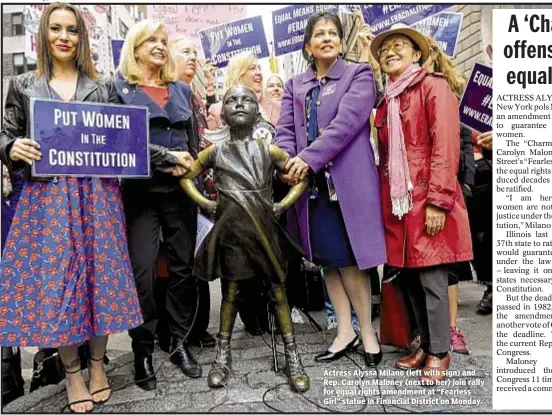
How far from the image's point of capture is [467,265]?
140 inches

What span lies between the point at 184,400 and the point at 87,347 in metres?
0.57

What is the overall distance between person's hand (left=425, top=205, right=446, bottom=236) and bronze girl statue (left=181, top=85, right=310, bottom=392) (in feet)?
2.10

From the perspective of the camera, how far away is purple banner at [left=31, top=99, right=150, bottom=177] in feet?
6.55

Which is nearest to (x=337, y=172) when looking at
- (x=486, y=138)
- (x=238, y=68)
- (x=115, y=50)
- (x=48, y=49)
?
(x=486, y=138)

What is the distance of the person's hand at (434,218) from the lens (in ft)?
7.47

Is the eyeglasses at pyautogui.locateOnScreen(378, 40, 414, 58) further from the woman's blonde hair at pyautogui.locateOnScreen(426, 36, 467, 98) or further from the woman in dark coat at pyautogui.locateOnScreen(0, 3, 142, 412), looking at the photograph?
the woman in dark coat at pyautogui.locateOnScreen(0, 3, 142, 412)

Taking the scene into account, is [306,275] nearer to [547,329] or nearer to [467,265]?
[467,265]

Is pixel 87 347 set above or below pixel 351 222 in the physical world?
below

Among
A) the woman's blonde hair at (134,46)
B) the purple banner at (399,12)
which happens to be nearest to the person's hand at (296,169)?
the woman's blonde hair at (134,46)

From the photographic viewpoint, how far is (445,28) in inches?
143

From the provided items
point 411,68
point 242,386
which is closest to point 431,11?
point 411,68

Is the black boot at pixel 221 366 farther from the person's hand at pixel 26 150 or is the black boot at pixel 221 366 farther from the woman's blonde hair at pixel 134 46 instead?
the woman's blonde hair at pixel 134 46

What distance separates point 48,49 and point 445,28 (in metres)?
2.89

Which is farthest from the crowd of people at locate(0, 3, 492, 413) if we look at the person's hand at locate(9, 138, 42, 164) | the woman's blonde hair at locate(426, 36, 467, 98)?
the woman's blonde hair at locate(426, 36, 467, 98)
